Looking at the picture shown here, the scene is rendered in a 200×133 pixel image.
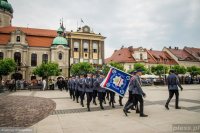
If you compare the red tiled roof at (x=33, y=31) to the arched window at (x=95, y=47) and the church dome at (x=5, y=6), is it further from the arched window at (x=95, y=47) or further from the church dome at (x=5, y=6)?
the arched window at (x=95, y=47)

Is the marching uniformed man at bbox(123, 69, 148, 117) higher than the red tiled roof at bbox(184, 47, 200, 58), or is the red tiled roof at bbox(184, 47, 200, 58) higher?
the red tiled roof at bbox(184, 47, 200, 58)

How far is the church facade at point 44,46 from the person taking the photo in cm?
4334

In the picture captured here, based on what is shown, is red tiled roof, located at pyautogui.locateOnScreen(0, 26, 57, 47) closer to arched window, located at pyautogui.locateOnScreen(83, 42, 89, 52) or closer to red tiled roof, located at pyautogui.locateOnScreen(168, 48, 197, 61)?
arched window, located at pyautogui.locateOnScreen(83, 42, 89, 52)

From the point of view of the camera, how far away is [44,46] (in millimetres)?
46594

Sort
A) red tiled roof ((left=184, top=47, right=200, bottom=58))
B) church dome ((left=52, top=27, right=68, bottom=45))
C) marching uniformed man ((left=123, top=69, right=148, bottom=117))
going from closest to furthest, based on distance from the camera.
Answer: marching uniformed man ((left=123, top=69, right=148, bottom=117)) → church dome ((left=52, top=27, right=68, bottom=45)) → red tiled roof ((left=184, top=47, right=200, bottom=58))

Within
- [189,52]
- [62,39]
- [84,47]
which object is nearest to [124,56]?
[84,47]

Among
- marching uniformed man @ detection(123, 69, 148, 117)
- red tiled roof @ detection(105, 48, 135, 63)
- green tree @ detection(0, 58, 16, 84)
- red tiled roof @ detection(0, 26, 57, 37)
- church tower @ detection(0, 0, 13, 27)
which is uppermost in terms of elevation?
church tower @ detection(0, 0, 13, 27)

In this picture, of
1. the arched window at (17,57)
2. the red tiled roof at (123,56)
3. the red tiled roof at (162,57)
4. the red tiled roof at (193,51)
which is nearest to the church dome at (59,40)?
the arched window at (17,57)

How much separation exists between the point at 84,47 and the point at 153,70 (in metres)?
18.7

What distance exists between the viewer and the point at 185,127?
6.05 m

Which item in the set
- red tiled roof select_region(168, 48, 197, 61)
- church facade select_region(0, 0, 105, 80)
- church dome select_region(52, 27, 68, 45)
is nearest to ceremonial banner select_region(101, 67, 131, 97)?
church facade select_region(0, 0, 105, 80)

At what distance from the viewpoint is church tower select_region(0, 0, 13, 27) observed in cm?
5244

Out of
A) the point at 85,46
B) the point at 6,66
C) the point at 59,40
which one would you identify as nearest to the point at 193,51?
the point at 85,46

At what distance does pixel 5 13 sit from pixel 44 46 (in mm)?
16702
